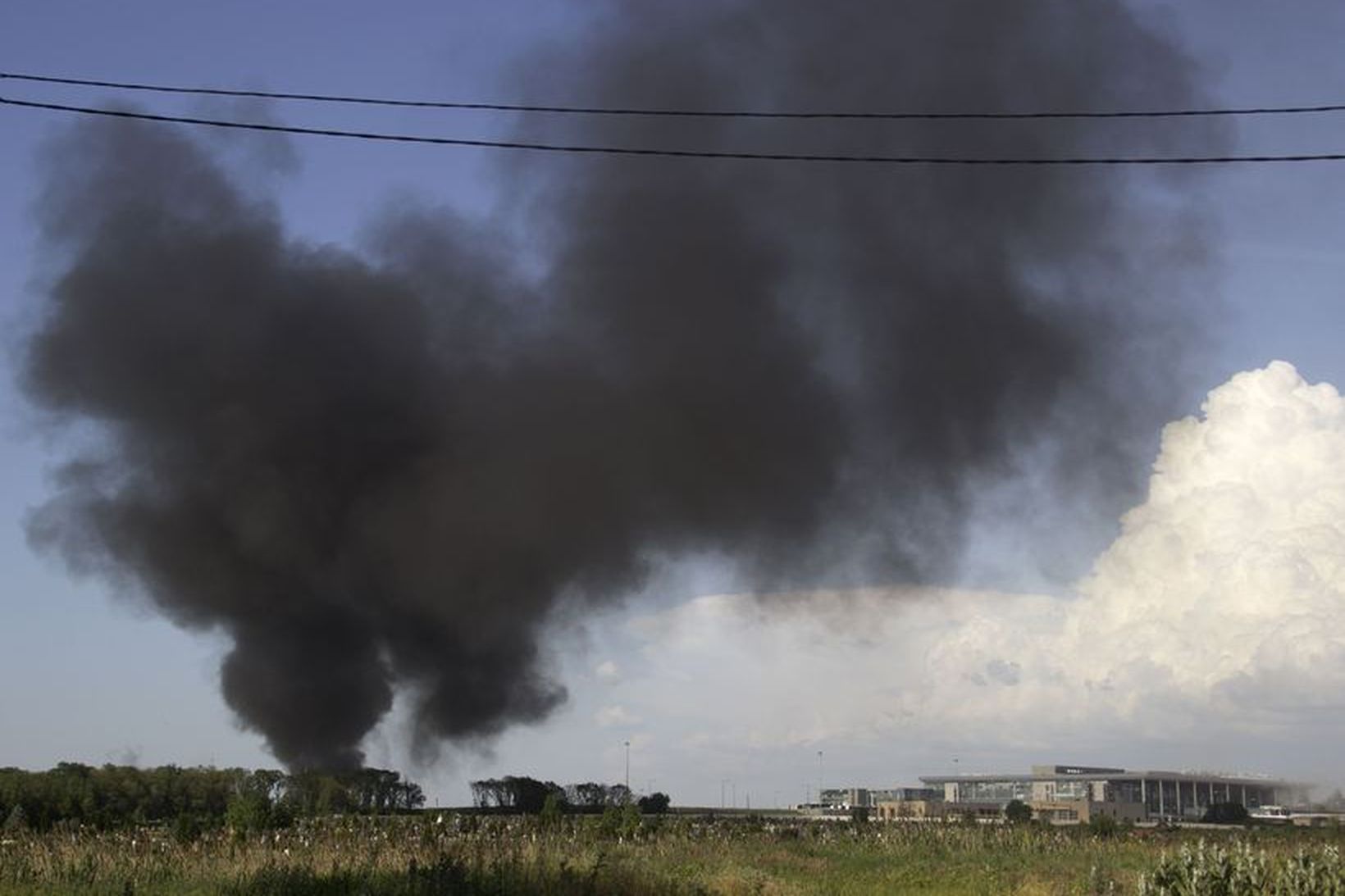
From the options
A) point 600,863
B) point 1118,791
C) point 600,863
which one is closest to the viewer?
point 600,863

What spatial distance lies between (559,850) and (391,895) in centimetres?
1022

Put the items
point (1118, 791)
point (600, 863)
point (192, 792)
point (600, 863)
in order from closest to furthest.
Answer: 1. point (600, 863)
2. point (600, 863)
3. point (192, 792)
4. point (1118, 791)

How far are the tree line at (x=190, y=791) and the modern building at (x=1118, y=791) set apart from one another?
7071 centimetres

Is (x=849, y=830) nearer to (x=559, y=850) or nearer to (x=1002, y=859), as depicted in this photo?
(x=1002, y=859)

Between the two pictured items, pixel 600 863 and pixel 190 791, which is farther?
pixel 190 791

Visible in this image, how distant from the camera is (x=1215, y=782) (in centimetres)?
15862

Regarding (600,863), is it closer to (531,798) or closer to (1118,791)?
(531,798)

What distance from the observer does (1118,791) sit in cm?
14212

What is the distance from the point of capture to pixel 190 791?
2751 inches

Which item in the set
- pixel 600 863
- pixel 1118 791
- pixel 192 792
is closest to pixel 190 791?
pixel 192 792

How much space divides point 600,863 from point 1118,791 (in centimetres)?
12612

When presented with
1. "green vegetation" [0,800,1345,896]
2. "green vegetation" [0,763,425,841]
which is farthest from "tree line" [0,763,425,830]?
"green vegetation" [0,800,1345,896]

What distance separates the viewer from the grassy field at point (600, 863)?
22.1 m

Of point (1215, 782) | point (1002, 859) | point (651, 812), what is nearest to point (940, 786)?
point (1215, 782)
